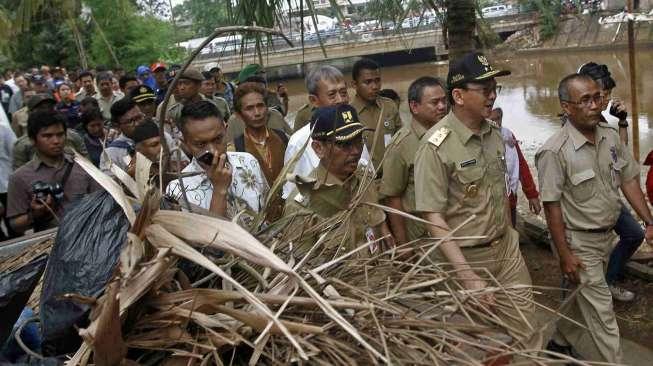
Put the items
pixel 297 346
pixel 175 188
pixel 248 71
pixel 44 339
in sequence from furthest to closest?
pixel 248 71, pixel 175 188, pixel 44 339, pixel 297 346

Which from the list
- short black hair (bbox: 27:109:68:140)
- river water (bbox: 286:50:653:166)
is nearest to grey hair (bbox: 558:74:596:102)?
short black hair (bbox: 27:109:68:140)

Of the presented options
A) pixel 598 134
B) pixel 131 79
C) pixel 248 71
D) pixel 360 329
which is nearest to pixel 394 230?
pixel 598 134

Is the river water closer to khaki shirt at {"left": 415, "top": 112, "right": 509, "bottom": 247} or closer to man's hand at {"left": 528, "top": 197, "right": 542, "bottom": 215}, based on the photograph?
man's hand at {"left": 528, "top": 197, "right": 542, "bottom": 215}

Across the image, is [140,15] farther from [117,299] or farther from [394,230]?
[117,299]

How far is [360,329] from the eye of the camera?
1331mm

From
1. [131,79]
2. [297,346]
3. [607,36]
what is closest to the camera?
[297,346]

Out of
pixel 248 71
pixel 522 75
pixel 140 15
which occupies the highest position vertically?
pixel 140 15

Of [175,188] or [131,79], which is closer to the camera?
[175,188]

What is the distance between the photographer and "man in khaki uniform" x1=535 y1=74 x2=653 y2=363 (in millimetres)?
3240

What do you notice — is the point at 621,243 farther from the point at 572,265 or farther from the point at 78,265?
the point at 78,265

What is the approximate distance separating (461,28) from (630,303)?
85.7 inches

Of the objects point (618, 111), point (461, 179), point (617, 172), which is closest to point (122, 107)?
point (461, 179)

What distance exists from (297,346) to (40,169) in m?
3.13

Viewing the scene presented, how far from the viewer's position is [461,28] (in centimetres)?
457
